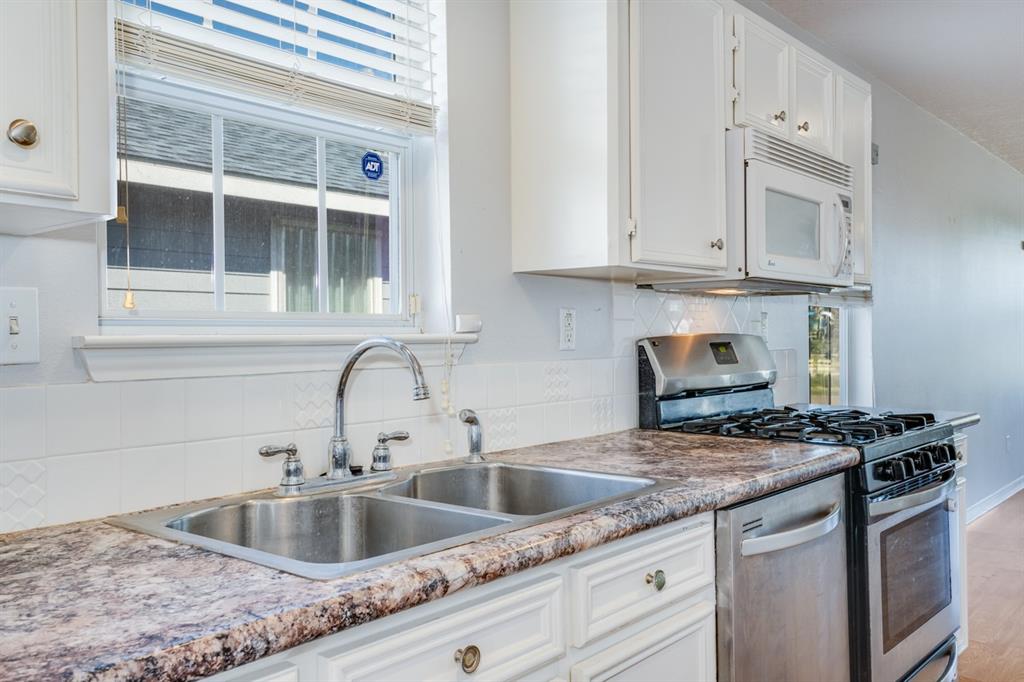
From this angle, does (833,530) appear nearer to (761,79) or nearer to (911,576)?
(911,576)

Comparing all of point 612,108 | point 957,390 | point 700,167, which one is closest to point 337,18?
point 612,108

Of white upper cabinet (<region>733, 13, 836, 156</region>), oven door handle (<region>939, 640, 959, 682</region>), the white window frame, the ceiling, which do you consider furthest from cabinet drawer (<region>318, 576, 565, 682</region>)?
the ceiling

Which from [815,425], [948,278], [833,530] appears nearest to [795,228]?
[815,425]

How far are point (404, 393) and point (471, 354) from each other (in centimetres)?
23

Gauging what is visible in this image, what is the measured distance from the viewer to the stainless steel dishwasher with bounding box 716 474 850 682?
160 centimetres

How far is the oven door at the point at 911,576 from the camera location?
6.72ft

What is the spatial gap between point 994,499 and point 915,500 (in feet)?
13.1

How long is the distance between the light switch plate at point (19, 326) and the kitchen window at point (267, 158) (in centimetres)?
17

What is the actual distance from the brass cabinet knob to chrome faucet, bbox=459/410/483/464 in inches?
43.7

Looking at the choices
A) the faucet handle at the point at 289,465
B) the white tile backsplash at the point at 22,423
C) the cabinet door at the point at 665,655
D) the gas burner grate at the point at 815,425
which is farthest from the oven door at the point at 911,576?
the white tile backsplash at the point at 22,423

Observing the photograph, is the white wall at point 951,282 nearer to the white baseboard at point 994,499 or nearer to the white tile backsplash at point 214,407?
the white baseboard at point 994,499

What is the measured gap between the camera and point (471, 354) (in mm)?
2002

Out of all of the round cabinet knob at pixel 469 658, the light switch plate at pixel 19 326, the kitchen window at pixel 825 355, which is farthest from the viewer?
the kitchen window at pixel 825 355

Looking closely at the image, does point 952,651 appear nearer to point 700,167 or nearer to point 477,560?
point 700,167
